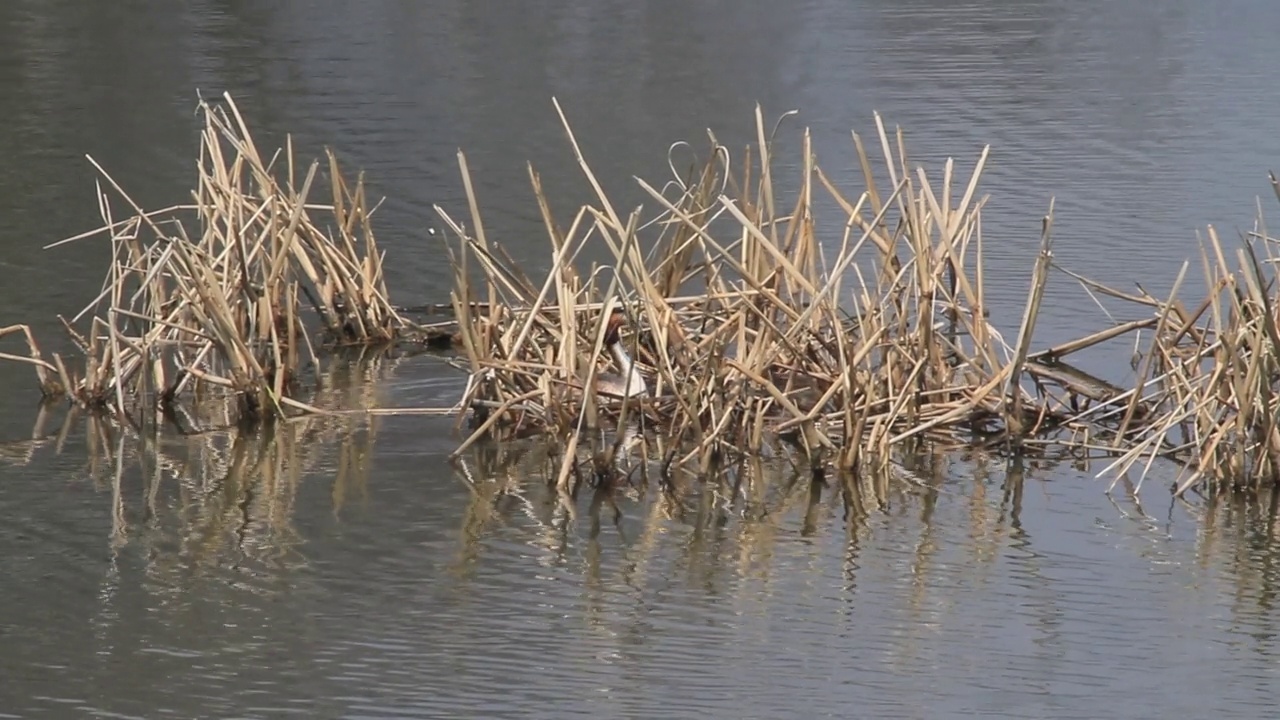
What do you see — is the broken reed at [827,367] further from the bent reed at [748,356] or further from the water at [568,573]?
the water at [568,573]

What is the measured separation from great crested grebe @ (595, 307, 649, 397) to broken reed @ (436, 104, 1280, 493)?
5 cm

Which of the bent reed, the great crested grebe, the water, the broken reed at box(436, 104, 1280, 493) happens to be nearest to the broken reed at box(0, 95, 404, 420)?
the bent reed

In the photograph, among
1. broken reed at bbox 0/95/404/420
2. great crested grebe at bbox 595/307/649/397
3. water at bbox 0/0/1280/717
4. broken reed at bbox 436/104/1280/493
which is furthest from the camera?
broken reed at bbox 0/95/404/420

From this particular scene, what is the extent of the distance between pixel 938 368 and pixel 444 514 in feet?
5.42

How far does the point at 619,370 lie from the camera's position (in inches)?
254

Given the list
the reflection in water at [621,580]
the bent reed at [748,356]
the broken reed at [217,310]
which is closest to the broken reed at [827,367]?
the bent reed at [748,356]

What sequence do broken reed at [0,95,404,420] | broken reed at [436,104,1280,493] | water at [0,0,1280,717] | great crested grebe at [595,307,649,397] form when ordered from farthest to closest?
1. broken reed at [0,95,404,420]
2. great crested grebe at [595,307,649,397]
3. broken reed at [436,104,1280,493]
4. water at [0,0,1280,717]

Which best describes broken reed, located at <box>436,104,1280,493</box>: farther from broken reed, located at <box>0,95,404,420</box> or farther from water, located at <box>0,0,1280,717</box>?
broken reed, located at <box>0,95,404,420</box>

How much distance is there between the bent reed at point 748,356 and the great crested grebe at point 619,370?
1cm

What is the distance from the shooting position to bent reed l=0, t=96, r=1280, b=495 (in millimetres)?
5922

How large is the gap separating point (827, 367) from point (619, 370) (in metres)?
0.65

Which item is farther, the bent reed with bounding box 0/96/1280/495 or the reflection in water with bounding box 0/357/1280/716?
the bent reed with bounding box 0/96/1280/495

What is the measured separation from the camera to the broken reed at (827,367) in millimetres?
5863

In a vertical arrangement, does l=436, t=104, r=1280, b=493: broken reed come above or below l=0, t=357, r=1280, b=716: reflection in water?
above
